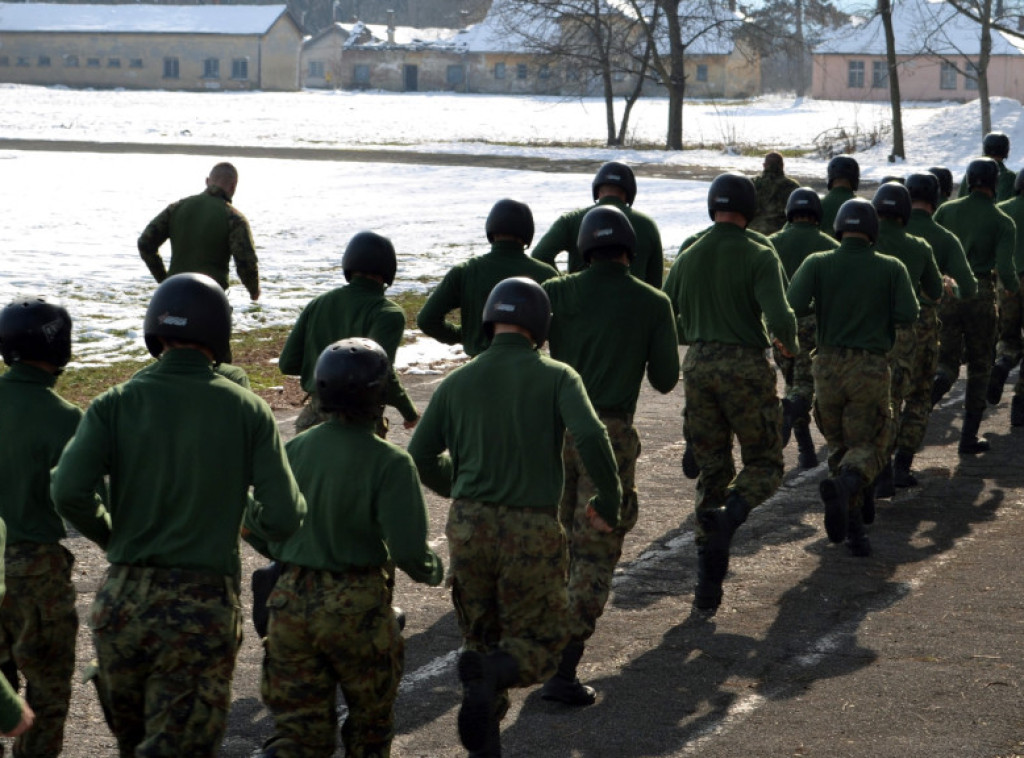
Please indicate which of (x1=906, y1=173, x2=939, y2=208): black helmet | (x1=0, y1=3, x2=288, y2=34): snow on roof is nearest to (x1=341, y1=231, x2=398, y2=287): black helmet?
(x1=906, y1=173, x2=939, y2=208): black helmet

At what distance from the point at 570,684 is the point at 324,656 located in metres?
2.00

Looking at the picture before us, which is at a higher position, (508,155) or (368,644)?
(508,155)

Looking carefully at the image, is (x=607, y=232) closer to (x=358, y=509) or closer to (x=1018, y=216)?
(x=358, y=509)

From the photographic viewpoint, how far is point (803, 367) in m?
11.9

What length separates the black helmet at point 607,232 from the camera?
24.4 feet

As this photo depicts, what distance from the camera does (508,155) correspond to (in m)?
47.4

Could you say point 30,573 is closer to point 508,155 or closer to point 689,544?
point 689,544

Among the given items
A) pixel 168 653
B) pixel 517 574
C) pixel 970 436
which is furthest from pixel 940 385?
pixel 168 653

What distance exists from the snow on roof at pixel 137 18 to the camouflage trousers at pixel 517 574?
354 ft

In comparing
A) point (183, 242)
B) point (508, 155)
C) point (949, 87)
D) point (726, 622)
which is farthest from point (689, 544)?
point (949, 87)

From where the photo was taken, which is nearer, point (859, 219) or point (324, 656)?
point (324, 656)

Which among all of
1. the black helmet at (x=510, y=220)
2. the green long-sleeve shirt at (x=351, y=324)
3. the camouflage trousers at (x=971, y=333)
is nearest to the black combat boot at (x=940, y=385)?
the camouflage trousers at (x=971, y=333)

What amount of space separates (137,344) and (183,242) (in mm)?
4781

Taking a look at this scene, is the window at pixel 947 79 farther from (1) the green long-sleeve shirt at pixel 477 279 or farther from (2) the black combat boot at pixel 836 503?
(1) the green long-sleeve shirt at pixel 477 279
